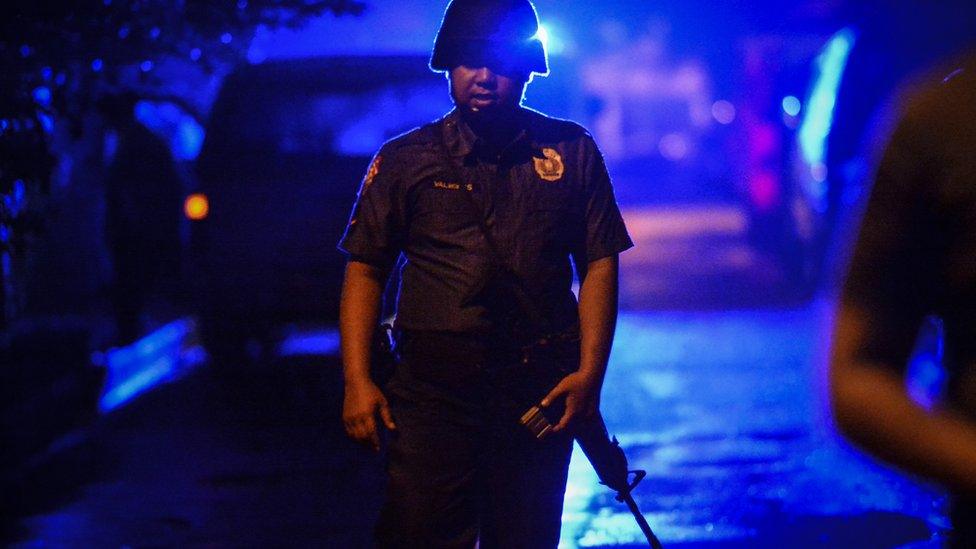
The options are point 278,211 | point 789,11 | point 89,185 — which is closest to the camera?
point 278,211

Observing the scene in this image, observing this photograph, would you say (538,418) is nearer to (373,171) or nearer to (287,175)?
(373,171)

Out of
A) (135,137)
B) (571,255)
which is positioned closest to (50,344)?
(135,137)

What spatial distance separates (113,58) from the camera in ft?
25.0

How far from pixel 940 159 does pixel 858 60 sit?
34.8ft

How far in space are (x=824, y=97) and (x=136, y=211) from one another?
630 cm

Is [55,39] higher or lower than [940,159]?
higher

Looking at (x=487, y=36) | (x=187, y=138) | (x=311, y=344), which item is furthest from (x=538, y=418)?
(x=187, y=138)

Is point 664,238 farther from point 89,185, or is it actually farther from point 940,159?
point 940,159

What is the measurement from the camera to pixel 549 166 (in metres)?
3.55

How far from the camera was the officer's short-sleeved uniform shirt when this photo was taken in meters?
3.47

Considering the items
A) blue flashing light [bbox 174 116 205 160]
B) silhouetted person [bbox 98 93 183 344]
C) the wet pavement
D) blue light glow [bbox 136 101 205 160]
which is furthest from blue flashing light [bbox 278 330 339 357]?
blue flashing light [bbox 174 116 205 160]

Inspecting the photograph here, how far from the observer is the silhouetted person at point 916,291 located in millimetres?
1861

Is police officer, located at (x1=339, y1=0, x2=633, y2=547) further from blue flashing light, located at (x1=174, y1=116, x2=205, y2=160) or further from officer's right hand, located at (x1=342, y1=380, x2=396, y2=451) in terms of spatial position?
blue flashing light, located at (x1=174, y1=116, x2=205, y2=160)

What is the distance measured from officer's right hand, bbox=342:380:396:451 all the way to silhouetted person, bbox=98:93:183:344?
25.5 feet
